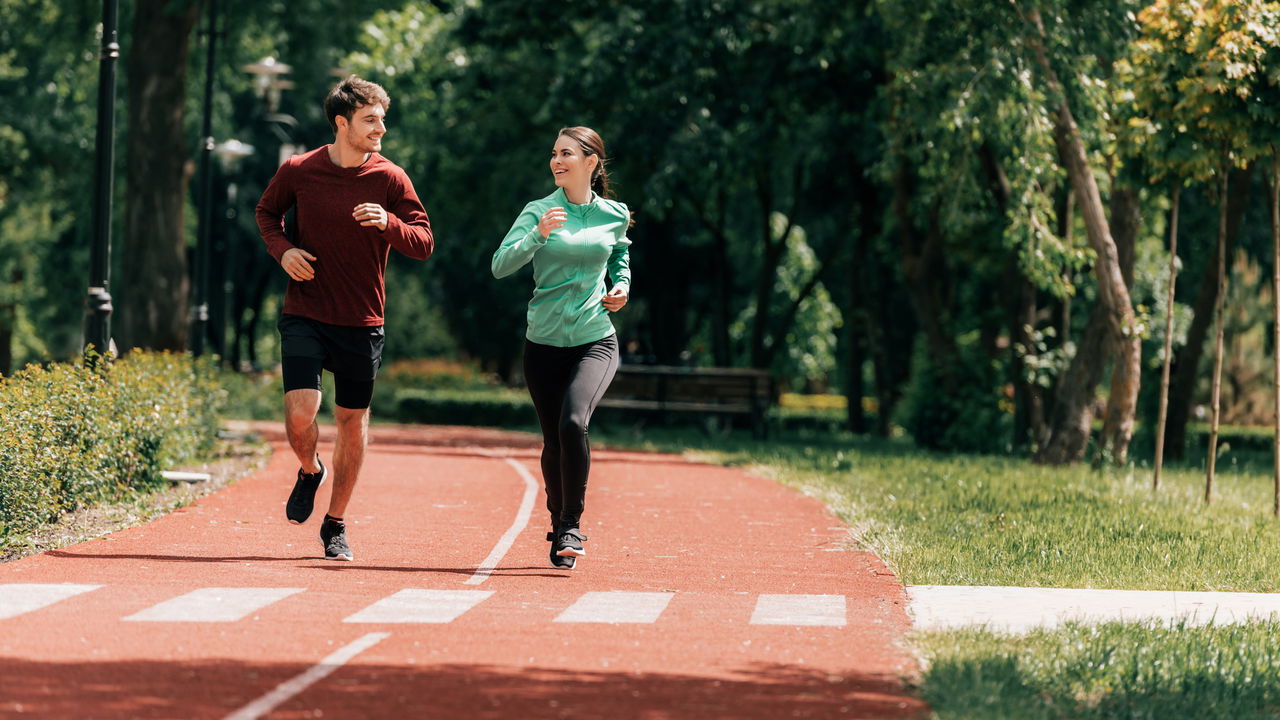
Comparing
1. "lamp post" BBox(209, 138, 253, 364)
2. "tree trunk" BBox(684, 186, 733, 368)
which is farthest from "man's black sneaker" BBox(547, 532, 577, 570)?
"tree trunk" BBox(684, 186, 733, 368)

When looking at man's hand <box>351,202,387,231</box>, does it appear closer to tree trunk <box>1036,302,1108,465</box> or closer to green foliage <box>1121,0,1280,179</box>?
green foliage <box>1121,0,1280,179</box>

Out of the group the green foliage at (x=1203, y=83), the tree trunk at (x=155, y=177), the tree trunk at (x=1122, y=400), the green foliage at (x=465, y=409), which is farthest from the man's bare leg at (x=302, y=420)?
the green foliage at (x=465, y=409)

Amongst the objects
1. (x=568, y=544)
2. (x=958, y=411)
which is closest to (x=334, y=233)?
(x=568, y=544)

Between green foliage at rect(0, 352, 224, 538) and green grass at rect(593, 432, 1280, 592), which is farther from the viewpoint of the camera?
green foliage at rect(0, 352, 224, 538)

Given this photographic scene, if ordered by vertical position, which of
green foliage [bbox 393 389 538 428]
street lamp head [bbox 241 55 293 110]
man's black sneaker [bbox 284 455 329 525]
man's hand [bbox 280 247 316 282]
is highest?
street lamp head [bbox 241 55 293 110]

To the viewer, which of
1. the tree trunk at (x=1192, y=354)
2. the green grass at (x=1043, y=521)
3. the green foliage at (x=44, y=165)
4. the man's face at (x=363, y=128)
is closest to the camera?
the man's face at (x=363, y=128)

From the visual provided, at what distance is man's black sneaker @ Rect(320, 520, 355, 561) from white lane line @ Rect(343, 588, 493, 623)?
1.21 m

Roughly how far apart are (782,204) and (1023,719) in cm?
3331

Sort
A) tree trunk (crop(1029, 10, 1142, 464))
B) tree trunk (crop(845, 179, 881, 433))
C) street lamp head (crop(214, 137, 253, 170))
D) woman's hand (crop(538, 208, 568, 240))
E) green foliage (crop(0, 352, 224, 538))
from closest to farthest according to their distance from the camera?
1. woman's hand (crop(538, 208, 568, 240))
2. green foliage (crop(0, 352, 224, 538))
3. tree trunk (crop(1029, 10, 1142, 464))
4. street lamp head (crop(214, 137, 253, 170))
5. tree trunk (crop(845, 179, 881, 433))

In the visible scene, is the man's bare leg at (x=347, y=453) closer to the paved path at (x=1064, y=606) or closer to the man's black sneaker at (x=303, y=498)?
the man's black sneaker at (x=303, y=498)

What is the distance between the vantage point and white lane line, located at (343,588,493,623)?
23.6ft

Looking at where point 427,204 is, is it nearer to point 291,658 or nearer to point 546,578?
point 546,578

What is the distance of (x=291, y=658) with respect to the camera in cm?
627

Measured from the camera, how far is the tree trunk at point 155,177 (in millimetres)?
22188
